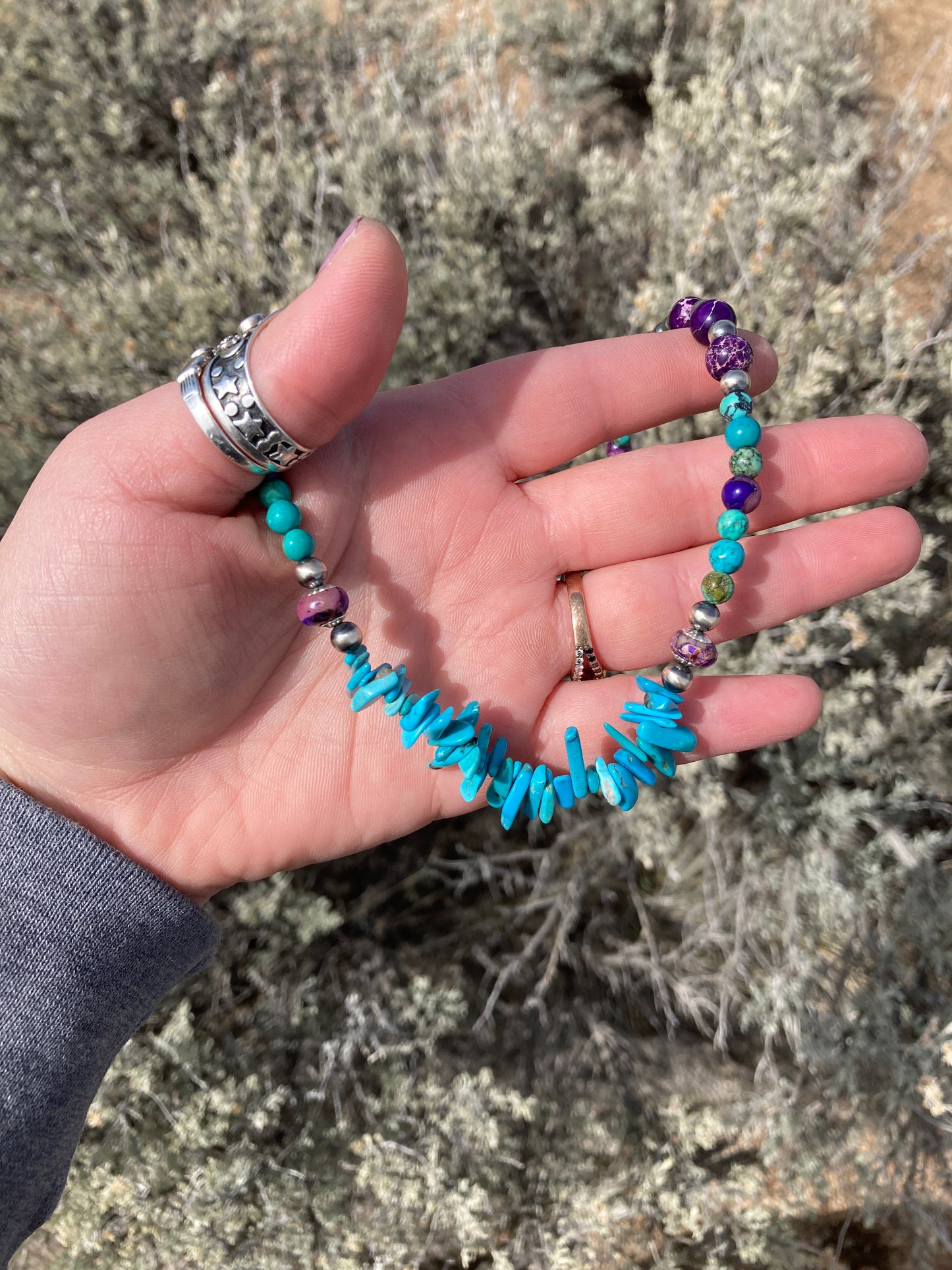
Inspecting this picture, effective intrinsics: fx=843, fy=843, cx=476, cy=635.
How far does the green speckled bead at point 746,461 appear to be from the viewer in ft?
7.69

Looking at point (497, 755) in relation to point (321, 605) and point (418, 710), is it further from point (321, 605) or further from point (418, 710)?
point (321, 605)

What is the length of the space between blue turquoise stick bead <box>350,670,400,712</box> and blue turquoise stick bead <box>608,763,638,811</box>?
0.63 meters

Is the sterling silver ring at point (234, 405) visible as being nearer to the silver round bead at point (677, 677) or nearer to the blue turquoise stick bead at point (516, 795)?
the blue turquoise stick bead at point (516, 795)

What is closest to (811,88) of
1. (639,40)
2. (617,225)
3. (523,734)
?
(639,40)

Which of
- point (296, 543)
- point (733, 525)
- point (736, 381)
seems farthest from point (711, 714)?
point (296, 543)

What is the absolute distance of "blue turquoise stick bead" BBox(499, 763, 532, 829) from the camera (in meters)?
2.20

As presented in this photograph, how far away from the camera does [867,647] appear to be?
3.20 metres

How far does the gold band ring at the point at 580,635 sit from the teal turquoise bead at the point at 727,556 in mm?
391

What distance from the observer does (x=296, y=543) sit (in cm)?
196

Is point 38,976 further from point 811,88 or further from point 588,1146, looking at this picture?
point 811,88

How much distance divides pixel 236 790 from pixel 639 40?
15.1 feet

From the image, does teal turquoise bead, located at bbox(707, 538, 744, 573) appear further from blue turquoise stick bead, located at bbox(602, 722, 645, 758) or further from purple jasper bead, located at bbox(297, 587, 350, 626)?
purple jasper bead, located at bbox(297, 587, 350, 626)

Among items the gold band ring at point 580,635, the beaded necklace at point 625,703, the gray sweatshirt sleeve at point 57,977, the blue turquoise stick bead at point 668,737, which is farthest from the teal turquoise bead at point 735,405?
the gray sweatshirt sleeve at point 57,977

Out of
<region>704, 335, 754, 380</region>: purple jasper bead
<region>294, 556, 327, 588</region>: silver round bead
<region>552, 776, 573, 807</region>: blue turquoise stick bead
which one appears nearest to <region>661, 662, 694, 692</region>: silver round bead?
<region>552, 776, 573, 807</region>: blue turquoise stick bead
